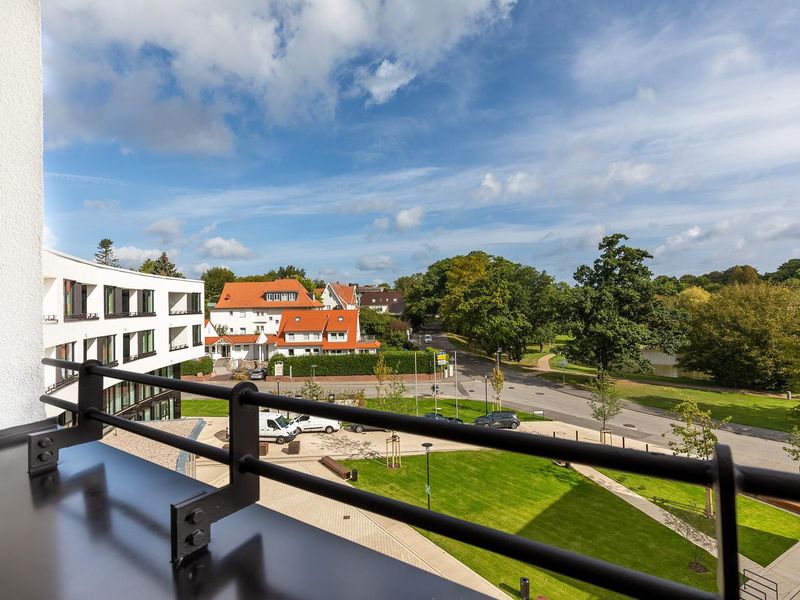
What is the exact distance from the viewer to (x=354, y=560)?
1.12 metres

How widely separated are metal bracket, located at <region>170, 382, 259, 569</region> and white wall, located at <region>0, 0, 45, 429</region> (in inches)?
70.3

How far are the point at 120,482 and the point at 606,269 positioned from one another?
3140 centimetres

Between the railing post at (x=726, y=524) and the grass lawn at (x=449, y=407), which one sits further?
the grass lawn at (x=449, y=407)

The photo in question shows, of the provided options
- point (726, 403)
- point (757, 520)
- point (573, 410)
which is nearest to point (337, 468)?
point (757, 520)

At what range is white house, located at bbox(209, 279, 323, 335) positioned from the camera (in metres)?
42.9

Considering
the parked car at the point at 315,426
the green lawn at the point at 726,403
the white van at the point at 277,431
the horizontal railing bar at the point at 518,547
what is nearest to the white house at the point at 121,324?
the white van at the point at 277,431

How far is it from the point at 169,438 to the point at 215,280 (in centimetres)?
6643

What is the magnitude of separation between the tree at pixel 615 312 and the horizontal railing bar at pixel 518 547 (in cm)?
2908

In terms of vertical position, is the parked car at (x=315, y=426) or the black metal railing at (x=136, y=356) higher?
the black metal railing at (x=136, y=356)

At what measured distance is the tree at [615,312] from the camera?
27047 millimetres

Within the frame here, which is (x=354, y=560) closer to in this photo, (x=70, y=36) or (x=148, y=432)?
(x=148, y=432)

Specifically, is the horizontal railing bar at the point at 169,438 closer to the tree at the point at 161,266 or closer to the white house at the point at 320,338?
the white house at the point at 320,338

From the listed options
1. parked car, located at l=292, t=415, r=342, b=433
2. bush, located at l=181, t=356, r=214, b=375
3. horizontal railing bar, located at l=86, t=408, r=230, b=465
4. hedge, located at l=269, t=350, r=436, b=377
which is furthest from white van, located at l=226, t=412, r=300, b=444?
horizontal railing bar, located at l=86, t=408, r=230, b=465

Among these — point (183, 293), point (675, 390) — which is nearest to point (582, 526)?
point (183, 293)
